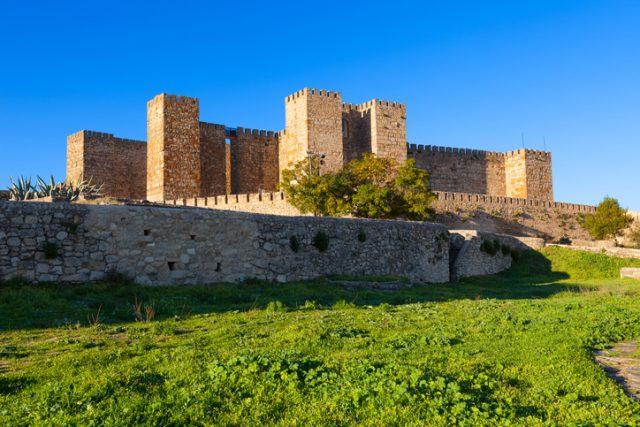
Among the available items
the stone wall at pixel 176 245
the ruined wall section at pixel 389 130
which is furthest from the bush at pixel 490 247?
the ruined wall section at pixel 389 130

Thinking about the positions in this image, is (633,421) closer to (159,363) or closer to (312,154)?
(159,363)

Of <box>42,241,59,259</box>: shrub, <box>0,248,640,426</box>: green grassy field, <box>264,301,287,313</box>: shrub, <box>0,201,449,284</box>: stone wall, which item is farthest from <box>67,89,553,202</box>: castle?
<box>264,301,287,313</box>: shrub

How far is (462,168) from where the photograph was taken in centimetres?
5275

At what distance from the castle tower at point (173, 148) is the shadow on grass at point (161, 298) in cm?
2519

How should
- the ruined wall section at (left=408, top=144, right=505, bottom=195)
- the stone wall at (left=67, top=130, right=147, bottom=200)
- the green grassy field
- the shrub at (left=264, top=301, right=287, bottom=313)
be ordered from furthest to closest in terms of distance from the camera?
1. the ruined wall section at (left=408, top=144, right=505, bottom=195)
2. the stone wall at (left=67, top=130, right=147, bottom=200)
3. the shrub at (left=264, top=301, right=287, bottom=313)
4. the green grassy field

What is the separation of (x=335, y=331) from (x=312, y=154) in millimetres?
31830

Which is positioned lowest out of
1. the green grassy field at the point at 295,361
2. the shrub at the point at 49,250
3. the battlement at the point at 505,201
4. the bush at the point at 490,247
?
the green grassy field at the point at 295,361

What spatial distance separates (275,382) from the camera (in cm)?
632

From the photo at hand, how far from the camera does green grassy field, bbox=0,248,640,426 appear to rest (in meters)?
Answer: 5.54

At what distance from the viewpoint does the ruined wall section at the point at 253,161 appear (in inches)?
1780

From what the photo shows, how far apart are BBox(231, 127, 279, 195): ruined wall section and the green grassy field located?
3261 centimetres

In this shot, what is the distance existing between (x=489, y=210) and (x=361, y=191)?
1430 cm

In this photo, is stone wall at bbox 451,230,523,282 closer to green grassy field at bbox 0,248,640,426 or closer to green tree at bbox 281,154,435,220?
green tree at bbox 281,154,435,220

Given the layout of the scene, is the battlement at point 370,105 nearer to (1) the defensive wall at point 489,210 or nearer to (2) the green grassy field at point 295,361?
(1) the defensive wall at point 489,210
